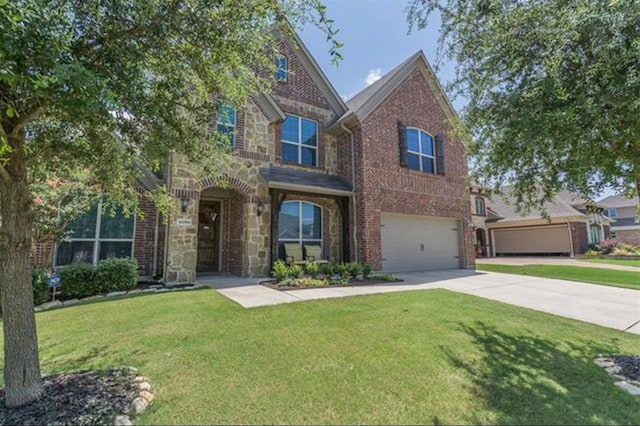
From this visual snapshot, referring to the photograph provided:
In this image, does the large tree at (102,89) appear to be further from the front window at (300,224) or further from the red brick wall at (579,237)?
the red brick wall at (579,237)

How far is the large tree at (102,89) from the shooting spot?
7.63 feet

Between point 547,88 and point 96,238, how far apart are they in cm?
1090

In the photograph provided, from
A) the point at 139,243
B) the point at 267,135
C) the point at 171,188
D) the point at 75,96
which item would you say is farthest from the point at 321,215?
the point at 75,96

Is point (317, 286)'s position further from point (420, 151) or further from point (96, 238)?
point (420, 151)

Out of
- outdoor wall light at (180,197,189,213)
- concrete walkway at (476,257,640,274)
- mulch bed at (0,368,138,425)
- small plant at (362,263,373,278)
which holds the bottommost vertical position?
concrete walkway at (476,257,640,274)

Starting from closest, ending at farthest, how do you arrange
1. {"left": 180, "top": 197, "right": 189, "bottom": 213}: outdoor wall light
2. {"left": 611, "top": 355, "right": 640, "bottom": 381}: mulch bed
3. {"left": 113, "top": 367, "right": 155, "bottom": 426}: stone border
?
{"left": 113, "top": 367, "right": 155, "bottom": 426}: stone border < {"left": 611, "top": 355, "right": 640, "bottom": 381}: mulch bed < {"left": 180, "top": 197, "right": 189, "bottom": 213}: outdoor wall light

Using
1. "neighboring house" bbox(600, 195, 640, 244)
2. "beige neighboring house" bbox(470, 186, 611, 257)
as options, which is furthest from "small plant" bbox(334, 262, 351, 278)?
"neighboring house" bbox(600, 195, 640, 244)

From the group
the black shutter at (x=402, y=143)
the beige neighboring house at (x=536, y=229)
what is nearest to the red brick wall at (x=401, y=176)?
the black shutter at (x=402, y=143)

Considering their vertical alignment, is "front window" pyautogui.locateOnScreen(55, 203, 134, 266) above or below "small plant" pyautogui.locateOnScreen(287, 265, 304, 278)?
above

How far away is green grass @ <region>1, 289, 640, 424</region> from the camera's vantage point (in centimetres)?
290

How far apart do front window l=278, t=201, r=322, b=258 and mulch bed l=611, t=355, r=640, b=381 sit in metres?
9.06

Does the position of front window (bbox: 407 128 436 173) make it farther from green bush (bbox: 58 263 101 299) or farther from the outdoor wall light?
green bush (bbox: 58 263 101 299)

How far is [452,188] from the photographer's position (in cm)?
1483

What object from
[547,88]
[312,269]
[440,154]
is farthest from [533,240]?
[547,88]
